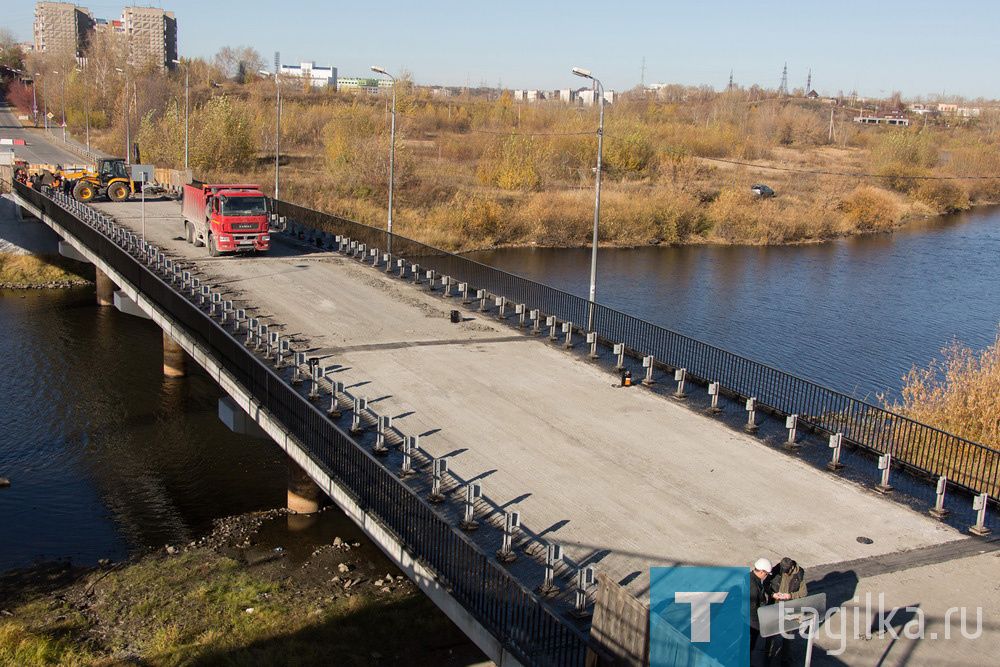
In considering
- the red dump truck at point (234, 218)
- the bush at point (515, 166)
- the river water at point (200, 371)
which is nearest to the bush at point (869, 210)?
the river water at point (200, 371)

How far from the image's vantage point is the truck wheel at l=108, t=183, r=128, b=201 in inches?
1781

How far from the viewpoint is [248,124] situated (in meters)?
76.8

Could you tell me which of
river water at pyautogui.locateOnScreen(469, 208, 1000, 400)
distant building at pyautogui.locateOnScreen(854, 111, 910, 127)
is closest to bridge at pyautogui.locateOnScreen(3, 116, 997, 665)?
river water at pyautogui.locateOnScreen(469, 208, 1000, 400)

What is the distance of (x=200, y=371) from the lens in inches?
1149

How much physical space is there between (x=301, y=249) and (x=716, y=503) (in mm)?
23867

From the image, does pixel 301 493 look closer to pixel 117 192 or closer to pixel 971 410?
pixel 971 410

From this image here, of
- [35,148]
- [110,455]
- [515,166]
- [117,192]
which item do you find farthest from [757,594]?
[35,148]

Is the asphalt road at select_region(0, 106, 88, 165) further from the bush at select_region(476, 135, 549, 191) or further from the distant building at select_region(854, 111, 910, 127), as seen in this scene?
the distant building at select_region(854, 111, 910, 127)

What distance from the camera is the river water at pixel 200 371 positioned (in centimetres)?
1947

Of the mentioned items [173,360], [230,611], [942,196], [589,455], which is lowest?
[230,611]

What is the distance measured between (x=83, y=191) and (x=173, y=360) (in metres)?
20.5

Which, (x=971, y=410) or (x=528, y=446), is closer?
(x=528, y=446)

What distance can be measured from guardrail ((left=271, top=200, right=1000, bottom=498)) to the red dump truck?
14.7 feet

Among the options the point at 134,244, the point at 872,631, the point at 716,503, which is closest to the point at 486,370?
the point at 716,503
